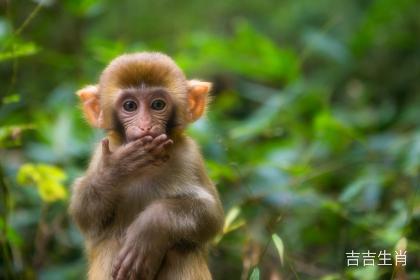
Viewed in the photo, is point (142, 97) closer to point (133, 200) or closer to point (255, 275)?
point (133, 200)

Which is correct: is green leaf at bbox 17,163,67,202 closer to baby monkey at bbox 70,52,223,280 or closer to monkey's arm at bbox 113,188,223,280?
baby monkey at bbox 70,52,223,280

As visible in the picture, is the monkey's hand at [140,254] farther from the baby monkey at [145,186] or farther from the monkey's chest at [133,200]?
the monkey's chest at [133,200]

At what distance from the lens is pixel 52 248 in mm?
8867

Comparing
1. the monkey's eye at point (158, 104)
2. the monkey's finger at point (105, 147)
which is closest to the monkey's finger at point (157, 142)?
the monkey's finger at point (105, 147)

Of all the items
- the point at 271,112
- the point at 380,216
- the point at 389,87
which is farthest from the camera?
the point at 389,87

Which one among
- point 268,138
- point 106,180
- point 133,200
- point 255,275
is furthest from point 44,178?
point 268,138

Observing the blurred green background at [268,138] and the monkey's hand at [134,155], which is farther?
the blurred green background at [268,138]

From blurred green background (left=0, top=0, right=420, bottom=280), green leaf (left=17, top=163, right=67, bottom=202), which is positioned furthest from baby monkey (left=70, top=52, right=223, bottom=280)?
green leaf (left=17, top=163, right=67, bottom=202)

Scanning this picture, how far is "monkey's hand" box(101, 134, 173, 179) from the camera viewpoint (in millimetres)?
5258

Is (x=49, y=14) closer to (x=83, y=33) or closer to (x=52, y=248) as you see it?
(x=83, y=33)

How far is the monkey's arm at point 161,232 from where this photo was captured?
5281 mm

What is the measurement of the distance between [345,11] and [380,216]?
14.2 ft

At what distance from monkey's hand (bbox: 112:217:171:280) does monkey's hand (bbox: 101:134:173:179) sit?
1.23 ft

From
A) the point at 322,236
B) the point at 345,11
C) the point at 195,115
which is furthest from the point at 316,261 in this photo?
the point at 345,11
